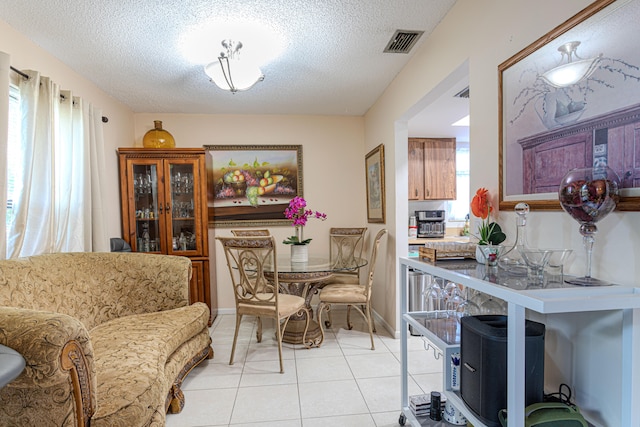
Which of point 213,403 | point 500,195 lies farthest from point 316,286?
point 500,195

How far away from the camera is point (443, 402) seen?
165cm

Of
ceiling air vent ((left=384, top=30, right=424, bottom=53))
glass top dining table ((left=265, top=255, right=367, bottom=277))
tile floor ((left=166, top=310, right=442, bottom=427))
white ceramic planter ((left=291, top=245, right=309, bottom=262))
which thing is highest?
ceiling air vent ((left=384, top=30, right=424, bottom=53))

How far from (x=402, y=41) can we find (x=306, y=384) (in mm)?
2559

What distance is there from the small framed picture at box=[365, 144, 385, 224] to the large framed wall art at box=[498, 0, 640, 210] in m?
1.87

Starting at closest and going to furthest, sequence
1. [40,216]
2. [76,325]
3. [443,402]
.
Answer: [76,325]
[443,402]
[40,216]

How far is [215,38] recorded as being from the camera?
213cm

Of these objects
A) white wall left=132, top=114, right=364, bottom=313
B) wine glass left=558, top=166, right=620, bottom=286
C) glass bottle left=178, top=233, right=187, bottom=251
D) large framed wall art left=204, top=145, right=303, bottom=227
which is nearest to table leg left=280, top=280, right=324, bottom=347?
white wall left=132, top=114, right=364, bottom=313

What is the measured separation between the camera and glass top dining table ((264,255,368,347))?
2.63m

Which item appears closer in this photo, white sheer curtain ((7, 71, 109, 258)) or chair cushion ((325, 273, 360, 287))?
white sheer curtain ((7, 71, 109, 258))

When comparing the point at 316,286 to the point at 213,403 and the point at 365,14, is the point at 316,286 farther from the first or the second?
the point at 365,14

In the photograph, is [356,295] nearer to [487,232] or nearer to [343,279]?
[343,279]

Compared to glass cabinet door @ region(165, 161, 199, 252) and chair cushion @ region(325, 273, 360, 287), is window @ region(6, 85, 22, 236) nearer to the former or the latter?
glass cabinet door @ region(165, 161, 199, 252)

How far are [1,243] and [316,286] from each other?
7.32 feet

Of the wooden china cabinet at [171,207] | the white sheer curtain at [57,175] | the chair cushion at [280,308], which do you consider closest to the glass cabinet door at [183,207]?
the wooden china cabinet at [171,207]
